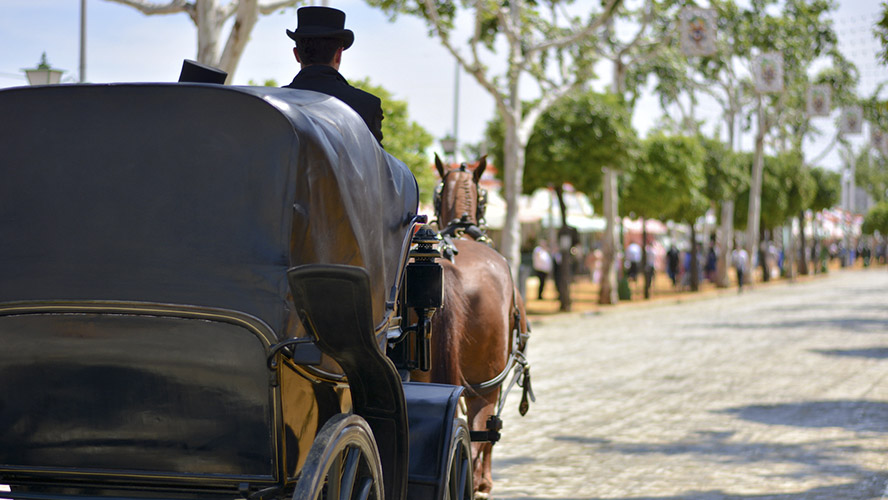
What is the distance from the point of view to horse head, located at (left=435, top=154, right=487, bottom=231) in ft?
22.6

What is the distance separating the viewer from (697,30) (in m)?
22.3

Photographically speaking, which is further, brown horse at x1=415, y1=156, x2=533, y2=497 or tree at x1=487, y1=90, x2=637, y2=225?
tree at x1=487, y1=90, x2=637, y2=225

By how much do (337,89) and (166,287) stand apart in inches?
51.3

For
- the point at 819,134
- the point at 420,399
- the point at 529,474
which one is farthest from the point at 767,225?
the point at 420,399

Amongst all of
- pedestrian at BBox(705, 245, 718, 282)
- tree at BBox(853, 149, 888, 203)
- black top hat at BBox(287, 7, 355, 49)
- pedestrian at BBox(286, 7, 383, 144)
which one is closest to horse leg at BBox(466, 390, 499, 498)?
pedestrian at BBox(286, 7, 383, 144)

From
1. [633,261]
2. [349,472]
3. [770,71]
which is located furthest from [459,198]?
[633,261]

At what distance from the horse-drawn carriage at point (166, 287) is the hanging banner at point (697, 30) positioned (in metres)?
20.2

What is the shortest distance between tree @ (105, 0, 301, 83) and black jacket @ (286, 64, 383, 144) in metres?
7.31

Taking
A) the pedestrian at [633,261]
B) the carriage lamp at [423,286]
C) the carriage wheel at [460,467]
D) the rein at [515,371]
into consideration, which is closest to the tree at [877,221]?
A: the pedestrian at [633,261]

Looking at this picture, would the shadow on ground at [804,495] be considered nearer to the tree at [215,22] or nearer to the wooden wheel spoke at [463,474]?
the wooden wheel spoke at [463,474]

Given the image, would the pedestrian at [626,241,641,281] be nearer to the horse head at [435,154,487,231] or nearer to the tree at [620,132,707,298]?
the tree at [620,132,707,298]

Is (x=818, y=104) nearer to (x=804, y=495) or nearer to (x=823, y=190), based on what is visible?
(x=823, y=190)

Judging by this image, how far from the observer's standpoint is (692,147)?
112ft

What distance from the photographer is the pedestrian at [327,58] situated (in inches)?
163
